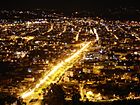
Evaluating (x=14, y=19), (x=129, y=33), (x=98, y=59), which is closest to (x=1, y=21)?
(x=14, y=19)

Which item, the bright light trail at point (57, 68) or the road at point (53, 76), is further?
the bright light trail at point (57, 68)

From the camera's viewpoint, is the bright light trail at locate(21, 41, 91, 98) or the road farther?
the bright light trail at locate(21, 41, 91, 98)

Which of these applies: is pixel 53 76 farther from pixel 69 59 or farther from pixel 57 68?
pixel 69 59

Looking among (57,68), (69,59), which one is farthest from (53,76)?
(69,59)

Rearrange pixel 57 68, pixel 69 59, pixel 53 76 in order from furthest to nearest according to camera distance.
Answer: pixel 69 59 < pixel 57 68 < pixel 53 76

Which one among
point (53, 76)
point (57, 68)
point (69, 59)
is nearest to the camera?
point (53, 76)
